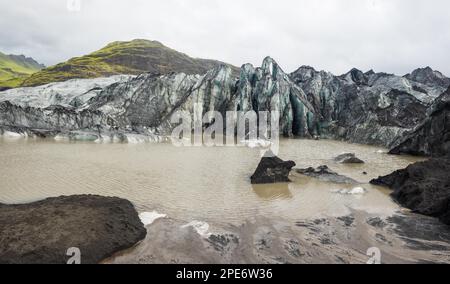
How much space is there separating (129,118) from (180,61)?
8010cm

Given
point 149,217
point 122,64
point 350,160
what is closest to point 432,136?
point 350,160

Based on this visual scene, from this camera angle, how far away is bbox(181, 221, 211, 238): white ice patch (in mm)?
8611

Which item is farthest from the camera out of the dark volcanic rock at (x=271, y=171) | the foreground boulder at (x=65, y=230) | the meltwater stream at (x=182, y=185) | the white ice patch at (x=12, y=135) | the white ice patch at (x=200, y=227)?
the white ice patch at (x=12, y=135)

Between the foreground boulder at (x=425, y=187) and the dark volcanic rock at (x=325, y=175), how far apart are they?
1228 mm

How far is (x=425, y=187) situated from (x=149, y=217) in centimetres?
993

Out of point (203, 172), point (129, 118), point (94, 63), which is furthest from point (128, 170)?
point (94, 63)

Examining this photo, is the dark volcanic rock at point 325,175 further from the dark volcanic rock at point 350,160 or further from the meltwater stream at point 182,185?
the dark volcanic rock at point 350,160

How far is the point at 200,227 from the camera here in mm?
9023

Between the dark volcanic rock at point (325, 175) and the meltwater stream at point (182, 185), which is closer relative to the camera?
the meltwater stream at point (182, 185)

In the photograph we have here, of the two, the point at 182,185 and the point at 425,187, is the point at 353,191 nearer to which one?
the point at 425,187

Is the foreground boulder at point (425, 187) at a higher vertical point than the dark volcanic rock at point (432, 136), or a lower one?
lower

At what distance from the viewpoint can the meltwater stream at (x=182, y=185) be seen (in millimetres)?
11016

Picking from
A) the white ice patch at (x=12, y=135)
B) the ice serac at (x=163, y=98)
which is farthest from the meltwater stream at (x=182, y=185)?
the ice serac at (x=163, y=98)

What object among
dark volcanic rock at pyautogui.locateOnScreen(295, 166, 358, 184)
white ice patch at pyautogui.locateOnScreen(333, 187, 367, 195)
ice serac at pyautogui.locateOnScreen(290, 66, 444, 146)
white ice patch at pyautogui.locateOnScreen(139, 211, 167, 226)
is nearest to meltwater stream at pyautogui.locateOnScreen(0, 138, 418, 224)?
white ice patch at pyautogui.locateOnScreen(333, 187, 367, 195)
